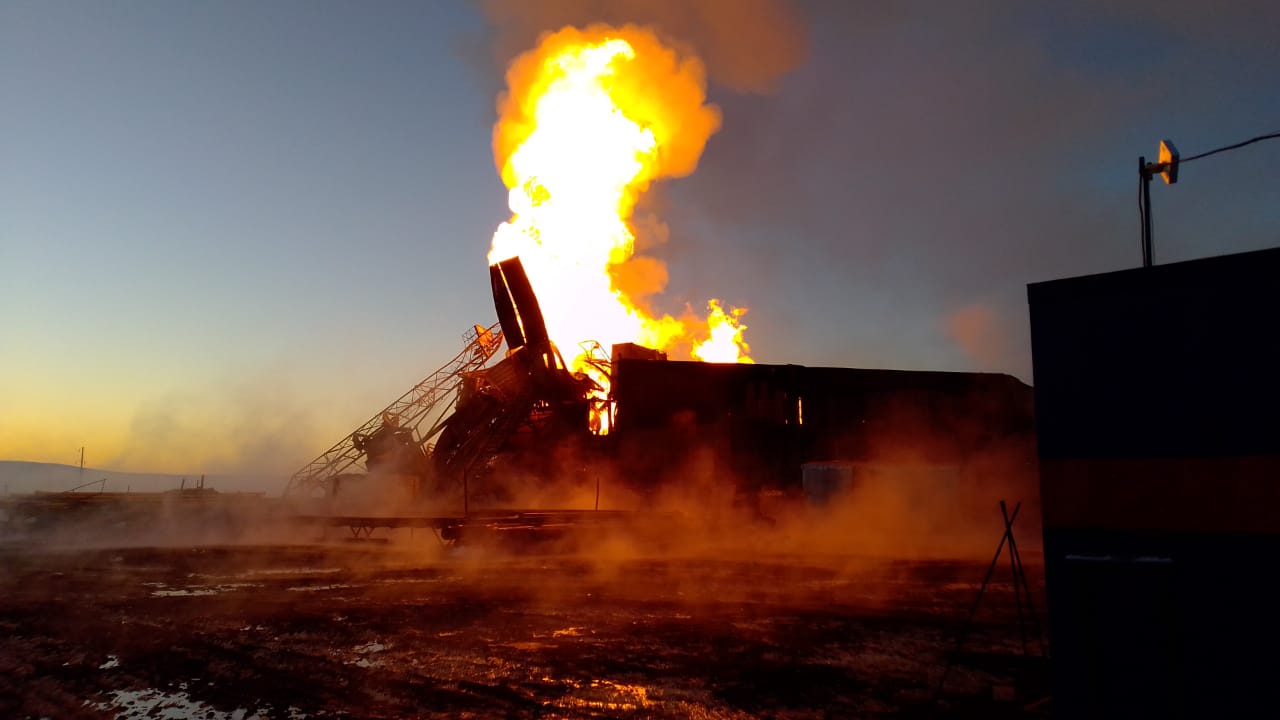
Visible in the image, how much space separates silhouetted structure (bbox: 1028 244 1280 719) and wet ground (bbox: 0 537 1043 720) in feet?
7.68

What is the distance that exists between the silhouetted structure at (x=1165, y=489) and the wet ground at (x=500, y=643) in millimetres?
2342

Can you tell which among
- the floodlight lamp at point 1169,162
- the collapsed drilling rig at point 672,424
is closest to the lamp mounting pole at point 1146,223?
the floodlight lamp at point 1169,162

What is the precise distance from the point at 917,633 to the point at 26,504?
129 feet

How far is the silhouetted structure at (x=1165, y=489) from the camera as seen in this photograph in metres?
6.32

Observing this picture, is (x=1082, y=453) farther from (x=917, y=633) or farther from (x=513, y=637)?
(x=513, y=637)

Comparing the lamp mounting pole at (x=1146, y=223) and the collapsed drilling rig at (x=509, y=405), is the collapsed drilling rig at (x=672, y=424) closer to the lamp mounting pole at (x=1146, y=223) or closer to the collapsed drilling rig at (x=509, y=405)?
the collapsed drilling rig at (x=509, y=405)

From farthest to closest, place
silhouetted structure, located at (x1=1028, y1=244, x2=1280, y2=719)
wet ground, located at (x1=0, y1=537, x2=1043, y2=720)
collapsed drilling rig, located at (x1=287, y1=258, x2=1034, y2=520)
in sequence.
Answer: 1. collapsed drilling rig, located at (x1=287, y1=258, x2=1034, y2=520)
2. wet ground, located at (x1=0, y1=537, x2=1043, y2=720)
3. silhouetted structure, located at (x1=1028, y1=244, x2=1280, y2=719)

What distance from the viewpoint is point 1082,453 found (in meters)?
7.18

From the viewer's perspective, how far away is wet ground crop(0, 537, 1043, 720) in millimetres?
9148

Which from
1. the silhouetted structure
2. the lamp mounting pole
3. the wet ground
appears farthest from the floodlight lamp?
the wet ground

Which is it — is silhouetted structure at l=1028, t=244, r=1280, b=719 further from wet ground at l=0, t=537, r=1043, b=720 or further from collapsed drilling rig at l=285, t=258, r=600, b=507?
collapsed drilling rig at l=285, t=258, r=600, b=507

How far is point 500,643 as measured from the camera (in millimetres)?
12391

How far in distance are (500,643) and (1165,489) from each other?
9827 millimetres

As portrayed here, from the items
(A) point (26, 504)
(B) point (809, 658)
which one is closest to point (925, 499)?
(B) point (809, 658)
